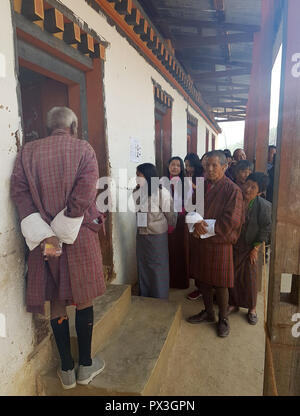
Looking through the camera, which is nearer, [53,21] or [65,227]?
[65,227]

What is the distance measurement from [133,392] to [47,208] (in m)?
1.18

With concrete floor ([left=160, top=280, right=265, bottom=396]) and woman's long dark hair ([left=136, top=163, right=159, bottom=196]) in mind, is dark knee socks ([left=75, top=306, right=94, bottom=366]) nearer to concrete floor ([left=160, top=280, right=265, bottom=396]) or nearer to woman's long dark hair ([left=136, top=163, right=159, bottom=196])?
concrete floor ([left=160, top=280, right=265, bottom=396])

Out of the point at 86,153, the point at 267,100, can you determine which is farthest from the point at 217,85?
the point at 86,153

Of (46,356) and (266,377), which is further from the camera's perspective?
(46,356)

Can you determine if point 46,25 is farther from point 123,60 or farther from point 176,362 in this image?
point 176,362

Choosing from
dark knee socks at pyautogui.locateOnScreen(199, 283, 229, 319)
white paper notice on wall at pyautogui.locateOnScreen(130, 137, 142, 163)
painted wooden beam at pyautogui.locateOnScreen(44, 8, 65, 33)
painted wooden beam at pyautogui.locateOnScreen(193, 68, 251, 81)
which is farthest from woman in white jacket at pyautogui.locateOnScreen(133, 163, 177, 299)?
painted wooden beam at pyautogui.locateOnScreen(193, 68, 251, 81)

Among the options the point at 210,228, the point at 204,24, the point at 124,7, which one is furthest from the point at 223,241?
the point at 204,24

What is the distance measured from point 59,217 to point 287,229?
3.47ft

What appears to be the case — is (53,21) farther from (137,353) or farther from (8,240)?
(137,353)

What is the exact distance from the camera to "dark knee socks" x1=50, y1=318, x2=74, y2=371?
63.2 inches

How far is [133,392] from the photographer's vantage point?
Answer: 164 centimetres

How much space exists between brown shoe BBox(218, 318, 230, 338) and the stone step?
0.39 m

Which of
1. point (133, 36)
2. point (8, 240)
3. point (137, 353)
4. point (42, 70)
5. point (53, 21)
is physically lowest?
point (137, 353)

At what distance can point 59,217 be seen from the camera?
1.44 metres
